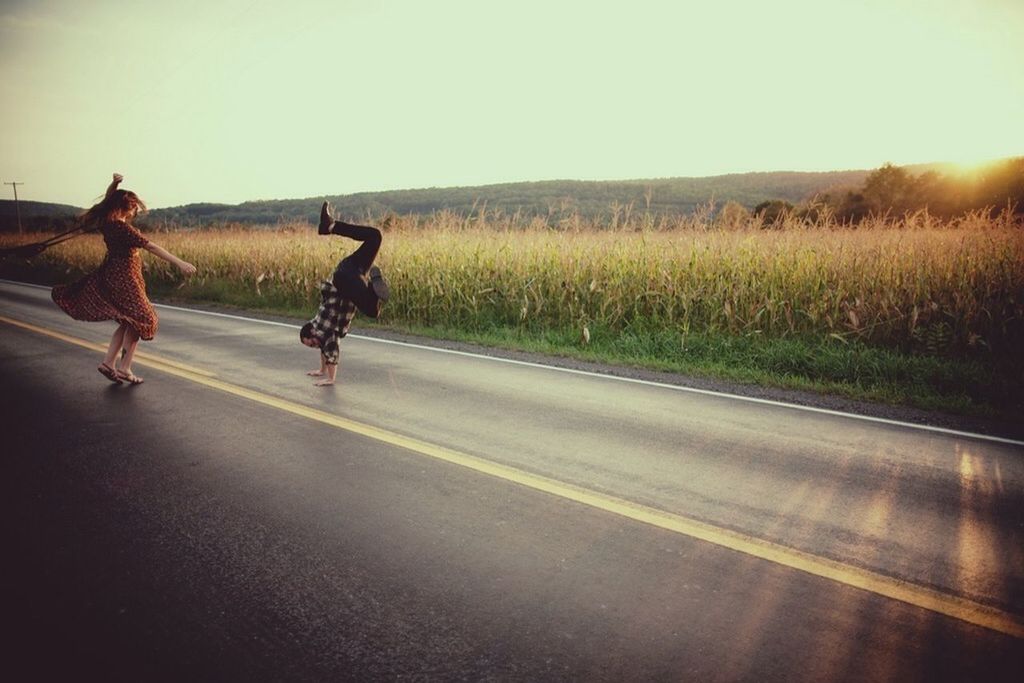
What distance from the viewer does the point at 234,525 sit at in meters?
3.45

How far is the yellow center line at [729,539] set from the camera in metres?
2.70

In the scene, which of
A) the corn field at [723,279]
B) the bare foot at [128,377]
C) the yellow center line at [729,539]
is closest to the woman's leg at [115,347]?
the bare foot at [128,377]

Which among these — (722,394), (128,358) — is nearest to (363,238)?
(128,358)

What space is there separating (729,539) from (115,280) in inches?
261

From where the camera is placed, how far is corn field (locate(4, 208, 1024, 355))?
26.7 ft

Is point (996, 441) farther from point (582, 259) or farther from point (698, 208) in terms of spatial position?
point (698, 208)

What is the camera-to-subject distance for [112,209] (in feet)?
20.3

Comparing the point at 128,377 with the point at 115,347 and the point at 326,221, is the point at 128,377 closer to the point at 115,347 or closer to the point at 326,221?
the point at 115,347

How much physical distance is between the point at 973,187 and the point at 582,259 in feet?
64.1

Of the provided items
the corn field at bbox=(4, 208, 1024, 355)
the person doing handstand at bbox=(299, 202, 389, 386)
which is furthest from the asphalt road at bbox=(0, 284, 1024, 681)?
the corn field at bbox=(4, 208, 1024, 355)

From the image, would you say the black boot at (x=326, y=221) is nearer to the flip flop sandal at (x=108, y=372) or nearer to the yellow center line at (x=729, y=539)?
the yellow center line at (x=729, y=539)

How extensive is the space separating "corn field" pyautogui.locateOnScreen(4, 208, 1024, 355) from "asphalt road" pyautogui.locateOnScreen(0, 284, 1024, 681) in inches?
136

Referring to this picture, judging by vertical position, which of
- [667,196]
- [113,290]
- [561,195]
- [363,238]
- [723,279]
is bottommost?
[113,290]

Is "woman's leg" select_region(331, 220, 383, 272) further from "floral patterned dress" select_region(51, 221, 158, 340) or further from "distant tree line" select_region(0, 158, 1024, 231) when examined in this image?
"distant tree line" select_region(0, 158, 1024, 231)
